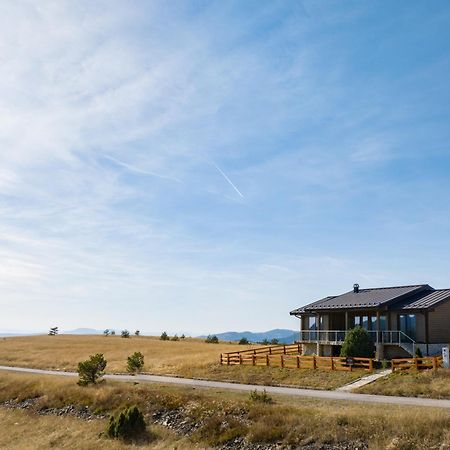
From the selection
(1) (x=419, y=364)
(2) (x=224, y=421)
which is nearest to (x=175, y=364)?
(1) (x=419, y=364)

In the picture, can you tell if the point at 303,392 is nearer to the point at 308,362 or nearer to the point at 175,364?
the point at 308,362

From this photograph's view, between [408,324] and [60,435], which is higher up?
[408,324]

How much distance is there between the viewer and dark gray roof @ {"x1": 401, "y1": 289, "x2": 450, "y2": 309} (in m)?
38.4

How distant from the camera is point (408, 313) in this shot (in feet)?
130

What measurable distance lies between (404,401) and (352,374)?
8.77m

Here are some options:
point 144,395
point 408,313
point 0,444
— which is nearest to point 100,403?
point 144,395

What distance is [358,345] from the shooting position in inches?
1524

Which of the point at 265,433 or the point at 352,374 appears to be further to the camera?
the point at 352,374

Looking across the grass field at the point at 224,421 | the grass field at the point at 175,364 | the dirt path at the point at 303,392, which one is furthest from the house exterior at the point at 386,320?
the grass field at the point at 224,421

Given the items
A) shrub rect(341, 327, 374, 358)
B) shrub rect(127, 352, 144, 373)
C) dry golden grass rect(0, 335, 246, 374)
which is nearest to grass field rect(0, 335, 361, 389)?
dry golden grass rect(0, 335, 246, 374)

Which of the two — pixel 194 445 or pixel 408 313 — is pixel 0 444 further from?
pixel 408 313

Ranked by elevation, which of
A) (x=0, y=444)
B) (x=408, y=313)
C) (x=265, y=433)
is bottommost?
(x=0, y=444)

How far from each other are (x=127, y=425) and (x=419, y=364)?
1752 cm

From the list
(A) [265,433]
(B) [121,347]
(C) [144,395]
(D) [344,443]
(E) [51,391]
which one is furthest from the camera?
(B) [121,347]
